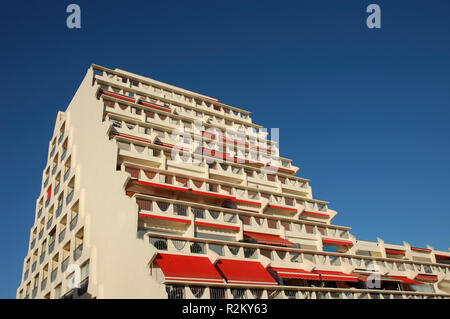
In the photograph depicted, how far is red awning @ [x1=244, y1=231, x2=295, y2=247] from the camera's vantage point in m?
35.0

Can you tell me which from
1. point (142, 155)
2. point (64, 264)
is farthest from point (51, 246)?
point (142, 155)

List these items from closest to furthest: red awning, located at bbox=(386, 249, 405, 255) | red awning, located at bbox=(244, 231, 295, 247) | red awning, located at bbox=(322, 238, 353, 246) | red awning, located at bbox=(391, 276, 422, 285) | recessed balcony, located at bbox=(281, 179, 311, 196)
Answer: red awning, located at bbox=(244, 231, 295, 247) < red awning, located at bbox=(391, 276, 422, 285) < red awning, located at bbox=(322, 238, 353, 246) < red awning, located at bbox=(386, 249, 405, 255) < recessed balcony, located at bbox=(281, 179, 311, 196)

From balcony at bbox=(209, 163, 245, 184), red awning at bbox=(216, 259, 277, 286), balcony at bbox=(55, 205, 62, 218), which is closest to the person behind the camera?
red awning at bbox=(216, 259, 277, 286)

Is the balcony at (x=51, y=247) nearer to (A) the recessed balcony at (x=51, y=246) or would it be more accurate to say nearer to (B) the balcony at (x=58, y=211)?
(A) the recessed balcony at (x=51, y=246)

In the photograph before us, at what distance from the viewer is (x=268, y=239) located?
3584cm

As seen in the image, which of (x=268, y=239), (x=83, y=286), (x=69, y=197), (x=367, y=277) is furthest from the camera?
(x=69, y=197)

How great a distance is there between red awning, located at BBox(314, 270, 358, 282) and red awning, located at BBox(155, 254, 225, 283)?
10432 mm

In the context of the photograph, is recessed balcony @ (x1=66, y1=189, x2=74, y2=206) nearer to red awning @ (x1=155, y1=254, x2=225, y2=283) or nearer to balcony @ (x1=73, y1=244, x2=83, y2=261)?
balcony @ (x1=73, y1=244, x2=83, y2=261)

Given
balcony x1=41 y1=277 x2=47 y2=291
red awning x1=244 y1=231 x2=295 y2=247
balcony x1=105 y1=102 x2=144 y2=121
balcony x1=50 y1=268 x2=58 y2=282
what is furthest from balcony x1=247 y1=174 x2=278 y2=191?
balcony x1=41 y1=277 x2=47 y2=291

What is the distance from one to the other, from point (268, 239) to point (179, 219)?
837 cm

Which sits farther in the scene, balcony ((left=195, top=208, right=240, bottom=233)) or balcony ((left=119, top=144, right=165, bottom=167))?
balcony ((left=119, top=144, right=165, bottom=167))

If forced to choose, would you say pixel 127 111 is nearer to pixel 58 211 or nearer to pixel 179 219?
pixel 58 211

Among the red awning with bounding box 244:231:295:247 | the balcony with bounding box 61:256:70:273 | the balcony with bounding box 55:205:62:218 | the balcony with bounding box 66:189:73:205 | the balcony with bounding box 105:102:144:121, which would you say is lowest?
the balcony with bounding box 61:256:70:273

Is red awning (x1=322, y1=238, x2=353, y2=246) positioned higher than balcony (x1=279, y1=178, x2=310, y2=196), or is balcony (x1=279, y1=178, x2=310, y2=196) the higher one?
balcony (x1=279, y1=178, x2=310, y2=196)
